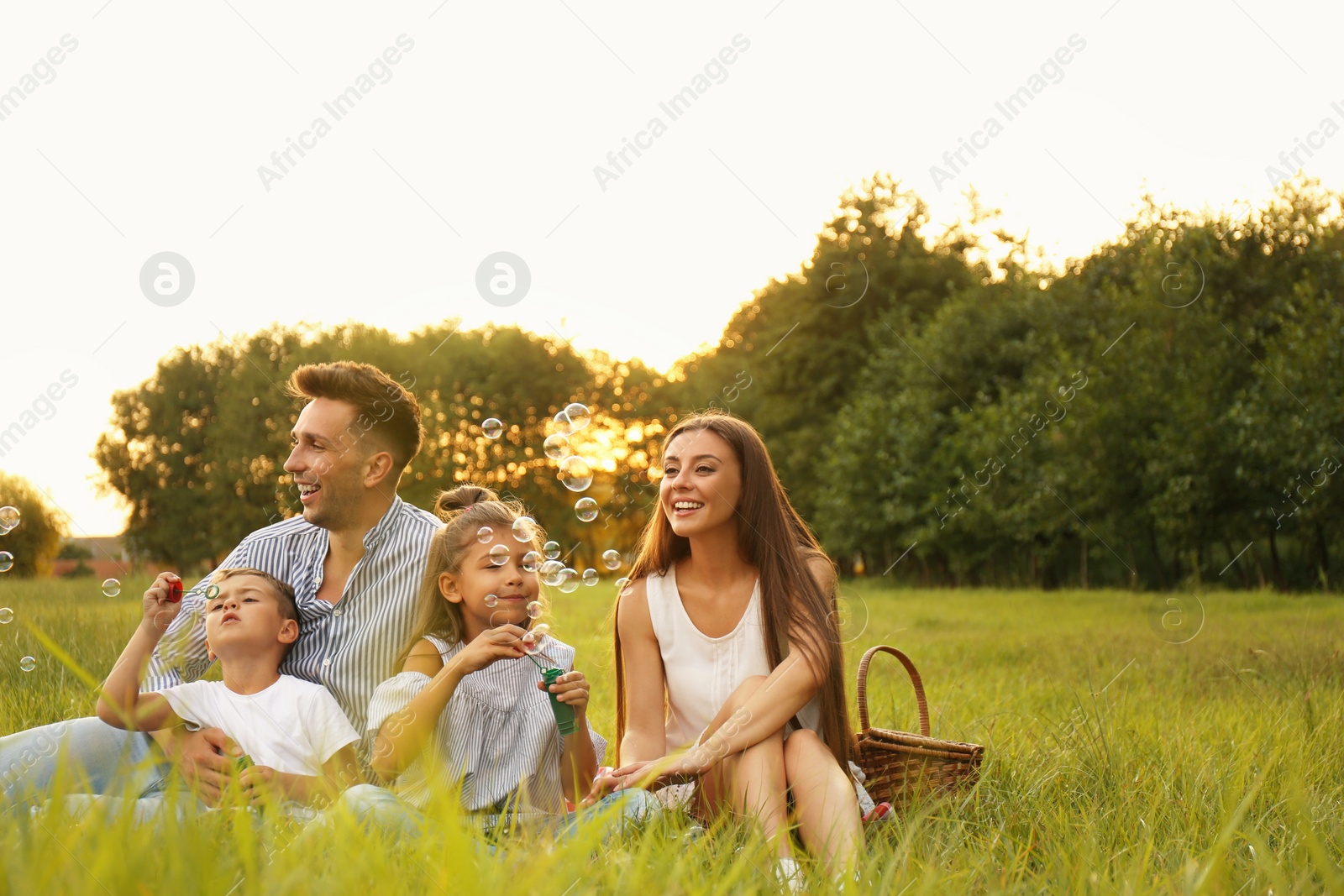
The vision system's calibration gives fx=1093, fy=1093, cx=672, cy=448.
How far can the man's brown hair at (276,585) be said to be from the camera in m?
3.53

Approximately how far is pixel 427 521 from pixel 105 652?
2.93m

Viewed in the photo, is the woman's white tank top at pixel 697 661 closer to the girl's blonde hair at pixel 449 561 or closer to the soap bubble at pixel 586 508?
the girl's blonde hair at pixel 449 561

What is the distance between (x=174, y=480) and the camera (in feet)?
104

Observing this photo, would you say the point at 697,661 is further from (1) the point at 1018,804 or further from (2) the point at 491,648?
(1) the point at 1018,804

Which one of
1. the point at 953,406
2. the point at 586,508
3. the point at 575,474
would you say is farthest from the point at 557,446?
the point at 953,406

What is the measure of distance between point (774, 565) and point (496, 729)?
1050 mm

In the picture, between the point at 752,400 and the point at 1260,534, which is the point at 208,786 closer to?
the point at 1260,534

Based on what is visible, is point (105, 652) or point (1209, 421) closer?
point (105, 652)

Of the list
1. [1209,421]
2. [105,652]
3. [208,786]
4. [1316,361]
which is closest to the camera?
[208,786]

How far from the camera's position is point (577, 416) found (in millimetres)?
4469

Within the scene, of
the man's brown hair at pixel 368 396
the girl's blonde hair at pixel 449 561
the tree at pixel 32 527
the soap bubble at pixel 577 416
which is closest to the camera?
the girl's blonde hair at pixel 449 561

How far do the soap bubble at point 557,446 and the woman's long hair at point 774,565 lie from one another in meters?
0.54

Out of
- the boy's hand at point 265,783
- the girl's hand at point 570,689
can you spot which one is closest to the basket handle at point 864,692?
the girl's hand at point 570,689

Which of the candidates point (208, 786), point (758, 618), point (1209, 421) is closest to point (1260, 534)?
point (1209, 421)
